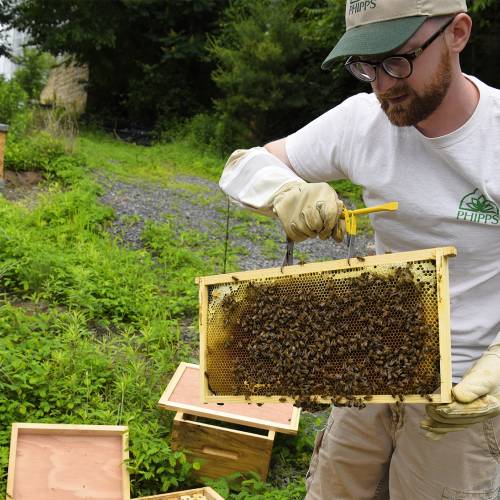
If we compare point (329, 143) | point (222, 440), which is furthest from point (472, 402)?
point (222, 440)

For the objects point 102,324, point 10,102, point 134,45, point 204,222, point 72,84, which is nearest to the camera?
point 102,324

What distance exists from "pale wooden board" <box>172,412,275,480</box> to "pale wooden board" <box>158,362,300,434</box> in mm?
59

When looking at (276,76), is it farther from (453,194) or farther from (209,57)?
(453,194)

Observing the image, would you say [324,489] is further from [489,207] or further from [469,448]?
[489,207]

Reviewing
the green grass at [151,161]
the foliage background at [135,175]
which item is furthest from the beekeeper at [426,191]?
the green grass at [151,161]

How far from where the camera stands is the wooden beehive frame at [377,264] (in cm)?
198

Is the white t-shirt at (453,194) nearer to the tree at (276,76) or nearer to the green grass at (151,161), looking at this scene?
the green grass at (151,161)

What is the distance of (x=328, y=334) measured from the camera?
2.25 metres

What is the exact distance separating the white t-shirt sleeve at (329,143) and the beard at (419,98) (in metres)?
0.28

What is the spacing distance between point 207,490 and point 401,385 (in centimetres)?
Answer: 165

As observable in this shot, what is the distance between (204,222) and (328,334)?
21.4ft

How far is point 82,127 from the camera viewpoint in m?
18.8

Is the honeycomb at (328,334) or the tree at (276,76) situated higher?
the tree at (276,76)

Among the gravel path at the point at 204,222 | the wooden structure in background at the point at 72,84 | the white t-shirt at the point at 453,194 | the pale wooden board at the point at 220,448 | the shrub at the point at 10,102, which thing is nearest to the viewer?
the white t-shirt at the point at 453,194
